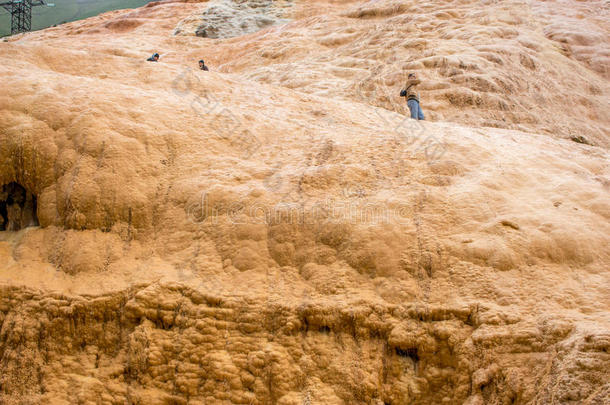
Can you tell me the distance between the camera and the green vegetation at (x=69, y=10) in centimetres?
2858

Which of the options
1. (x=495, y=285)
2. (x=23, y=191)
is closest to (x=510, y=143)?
(x=495, y=285)

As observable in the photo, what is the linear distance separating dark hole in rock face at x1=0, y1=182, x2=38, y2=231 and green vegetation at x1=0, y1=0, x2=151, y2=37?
29.6 m

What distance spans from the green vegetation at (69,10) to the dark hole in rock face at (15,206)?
97.2ft

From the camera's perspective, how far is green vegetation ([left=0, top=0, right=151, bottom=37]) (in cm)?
2858

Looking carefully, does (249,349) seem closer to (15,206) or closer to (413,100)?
(15,206)

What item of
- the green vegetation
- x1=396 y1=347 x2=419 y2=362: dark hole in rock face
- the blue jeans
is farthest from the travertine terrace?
the green vegetation

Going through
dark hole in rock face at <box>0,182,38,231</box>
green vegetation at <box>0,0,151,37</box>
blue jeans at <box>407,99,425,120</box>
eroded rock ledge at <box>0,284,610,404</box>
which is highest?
green vegetation at <box>0,0,151,37</box>

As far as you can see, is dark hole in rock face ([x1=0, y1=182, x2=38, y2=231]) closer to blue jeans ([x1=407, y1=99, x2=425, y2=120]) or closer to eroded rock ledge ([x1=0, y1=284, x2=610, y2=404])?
eroded rock ledge ([x1=0, y1=284, x2=610, y2=404])

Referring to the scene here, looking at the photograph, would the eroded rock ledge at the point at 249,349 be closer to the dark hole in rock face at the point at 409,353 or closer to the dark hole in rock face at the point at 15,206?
the dark hole in rock face at the point at 409,353

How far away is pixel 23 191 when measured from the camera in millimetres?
3199

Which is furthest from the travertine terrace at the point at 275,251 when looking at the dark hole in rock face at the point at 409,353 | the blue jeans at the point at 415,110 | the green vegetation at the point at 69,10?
the green vegetation at the point at 69,10

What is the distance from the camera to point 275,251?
9.06ft

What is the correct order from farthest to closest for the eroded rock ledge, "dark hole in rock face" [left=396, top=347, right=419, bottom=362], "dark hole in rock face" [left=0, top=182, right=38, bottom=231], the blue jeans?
1. the blue jeans
2. "dark hole in rock face" [left=0, top=182, right=38, bottom=231]
3. "dark hole in rock face" [left=396, top=347, right=419, bottom=362]
4. the eroded rock ledge

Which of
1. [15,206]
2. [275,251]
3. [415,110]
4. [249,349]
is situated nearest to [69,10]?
[415,110]
